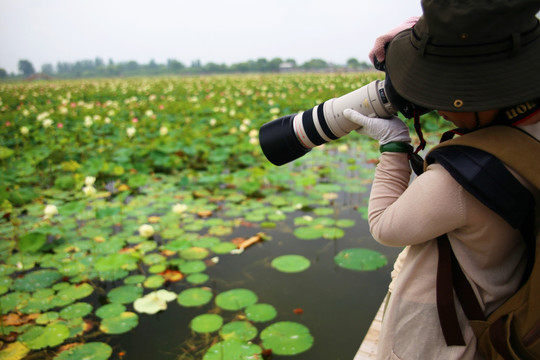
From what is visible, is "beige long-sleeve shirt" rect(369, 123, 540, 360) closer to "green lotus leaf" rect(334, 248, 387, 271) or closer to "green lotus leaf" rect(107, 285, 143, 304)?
"green lotus leaf" rect(334, 248, 387, 271)

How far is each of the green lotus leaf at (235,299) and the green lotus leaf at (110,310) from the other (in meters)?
0.39

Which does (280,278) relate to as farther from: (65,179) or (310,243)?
(65,179)

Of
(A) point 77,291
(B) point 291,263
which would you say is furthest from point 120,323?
(B) point 291,263

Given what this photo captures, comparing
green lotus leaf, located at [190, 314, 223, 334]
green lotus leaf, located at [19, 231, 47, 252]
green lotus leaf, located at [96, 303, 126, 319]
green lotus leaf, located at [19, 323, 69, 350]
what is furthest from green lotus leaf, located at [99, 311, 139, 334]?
green lotus leaf, located at [19, 231, 47, 252]

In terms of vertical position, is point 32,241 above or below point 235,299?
above

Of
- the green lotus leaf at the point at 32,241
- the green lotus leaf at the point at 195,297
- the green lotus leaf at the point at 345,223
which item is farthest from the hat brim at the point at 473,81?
the green lotus leaf at the point at 32,241

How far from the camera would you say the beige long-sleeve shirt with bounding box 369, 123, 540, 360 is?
52 cm

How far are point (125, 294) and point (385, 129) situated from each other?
1355 millimetres

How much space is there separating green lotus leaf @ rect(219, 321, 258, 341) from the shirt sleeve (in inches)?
34.4

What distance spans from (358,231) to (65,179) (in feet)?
7.03

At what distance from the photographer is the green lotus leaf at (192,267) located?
5.62ft

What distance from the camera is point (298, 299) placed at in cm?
155

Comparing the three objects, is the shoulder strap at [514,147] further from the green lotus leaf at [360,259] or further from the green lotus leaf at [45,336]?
the green lotus leaf at [45,336]

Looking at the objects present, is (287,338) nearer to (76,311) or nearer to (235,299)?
(235,299)
